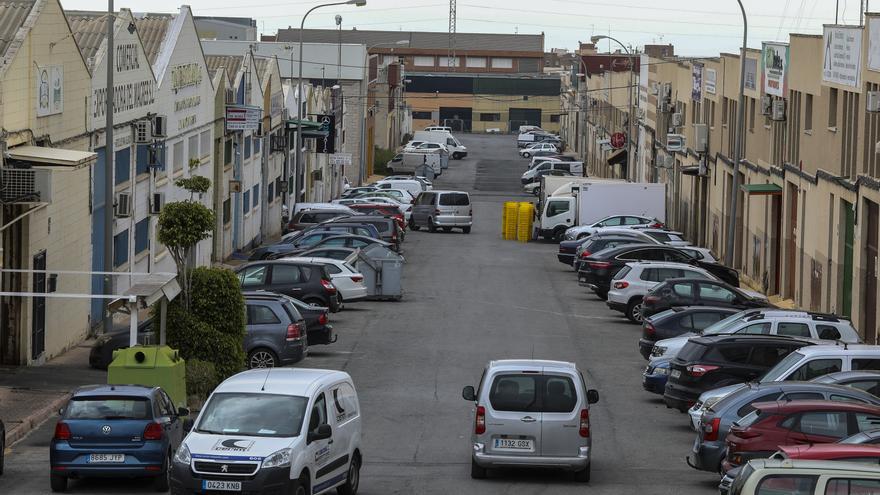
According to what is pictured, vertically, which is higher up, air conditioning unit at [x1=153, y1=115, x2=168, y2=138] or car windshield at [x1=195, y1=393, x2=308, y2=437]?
air conditioning unit at [x1=153, y1=115, x2=168, y2=138]

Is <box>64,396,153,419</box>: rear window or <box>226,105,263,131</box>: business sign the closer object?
<box>64,396,153,419</box>: rear window

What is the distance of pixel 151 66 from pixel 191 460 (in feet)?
84.1

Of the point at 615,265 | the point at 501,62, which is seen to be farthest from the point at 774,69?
the point at 501,62

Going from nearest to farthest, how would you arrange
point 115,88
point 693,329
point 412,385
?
1. point 412,385
2. point 693,329
3. point 115,88

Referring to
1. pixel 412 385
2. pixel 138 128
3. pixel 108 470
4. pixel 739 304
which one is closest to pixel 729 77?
pixel 739 304

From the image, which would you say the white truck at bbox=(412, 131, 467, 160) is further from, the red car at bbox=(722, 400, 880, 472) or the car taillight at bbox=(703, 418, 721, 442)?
the red car at bbox=(722, 400, 880, 472)

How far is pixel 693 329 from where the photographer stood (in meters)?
30.5

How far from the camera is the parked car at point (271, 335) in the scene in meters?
27.9

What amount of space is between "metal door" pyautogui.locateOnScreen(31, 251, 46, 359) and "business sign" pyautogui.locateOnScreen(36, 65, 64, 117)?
2.93m

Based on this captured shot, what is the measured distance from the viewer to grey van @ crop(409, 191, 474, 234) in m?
64.6

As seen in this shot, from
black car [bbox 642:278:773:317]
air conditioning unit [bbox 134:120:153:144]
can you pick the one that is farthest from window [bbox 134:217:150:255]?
black car [bbox 642:278:773:317]

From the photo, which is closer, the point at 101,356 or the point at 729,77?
the point at 101,356

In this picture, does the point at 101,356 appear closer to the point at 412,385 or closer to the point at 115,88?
the point at 412,385

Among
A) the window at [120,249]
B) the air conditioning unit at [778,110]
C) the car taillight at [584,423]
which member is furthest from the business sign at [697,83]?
the car taillight at [584,423]
